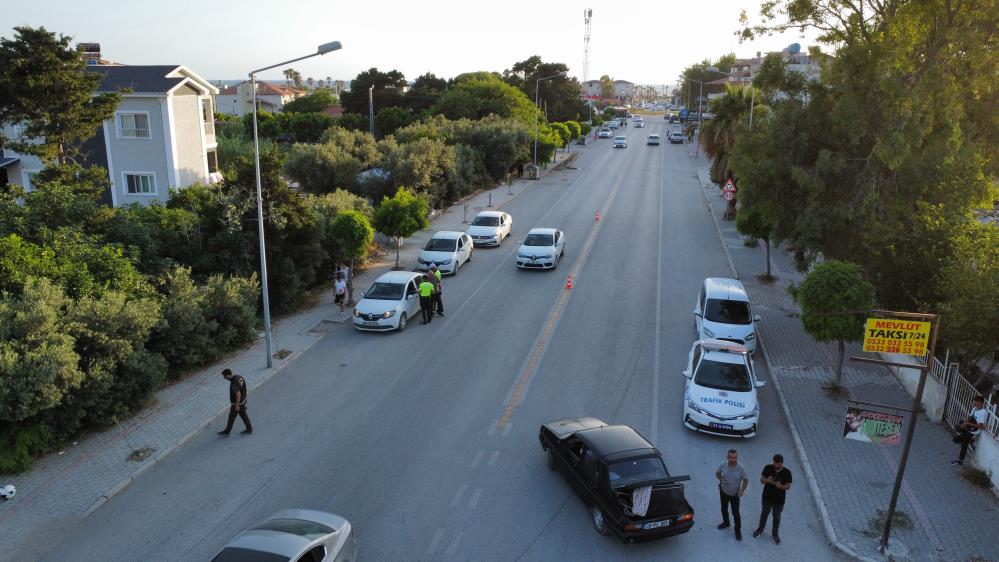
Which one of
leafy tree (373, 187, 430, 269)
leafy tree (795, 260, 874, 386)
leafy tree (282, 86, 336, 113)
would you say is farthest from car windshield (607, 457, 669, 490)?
leafy tree (282, 86, 336, 113)

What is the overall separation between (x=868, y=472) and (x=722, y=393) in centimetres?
283

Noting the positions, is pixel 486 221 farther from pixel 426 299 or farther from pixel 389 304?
pixel 389 304

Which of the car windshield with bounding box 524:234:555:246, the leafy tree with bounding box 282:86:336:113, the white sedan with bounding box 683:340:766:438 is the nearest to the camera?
the white sedan with bounding box 683:340:766:438

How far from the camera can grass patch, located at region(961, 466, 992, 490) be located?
1176cm

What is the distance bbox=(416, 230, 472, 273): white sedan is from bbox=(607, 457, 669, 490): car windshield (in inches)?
660

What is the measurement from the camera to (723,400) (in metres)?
13.6

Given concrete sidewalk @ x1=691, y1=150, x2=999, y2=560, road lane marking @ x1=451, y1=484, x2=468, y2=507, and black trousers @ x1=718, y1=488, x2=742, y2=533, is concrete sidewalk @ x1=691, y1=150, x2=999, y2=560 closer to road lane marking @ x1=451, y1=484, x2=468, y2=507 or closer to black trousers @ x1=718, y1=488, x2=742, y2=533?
black trousers @ x1=718, y1=488, x2=742, y2=533

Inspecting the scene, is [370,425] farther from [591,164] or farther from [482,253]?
[591,164]

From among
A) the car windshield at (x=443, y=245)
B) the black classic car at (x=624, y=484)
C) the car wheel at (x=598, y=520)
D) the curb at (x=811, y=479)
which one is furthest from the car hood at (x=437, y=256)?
the car wheel at (x=598, y=520)

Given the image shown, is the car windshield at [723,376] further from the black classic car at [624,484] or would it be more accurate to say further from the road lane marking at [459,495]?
the road lane marking at [459,495]

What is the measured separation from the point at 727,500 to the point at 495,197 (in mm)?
36895

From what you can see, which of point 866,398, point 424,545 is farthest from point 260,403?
point 866,398

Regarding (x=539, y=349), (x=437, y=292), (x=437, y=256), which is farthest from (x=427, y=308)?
(x=437, y=256)

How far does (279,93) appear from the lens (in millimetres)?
131000
